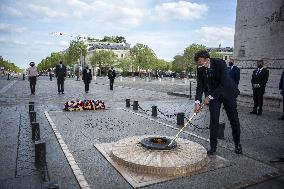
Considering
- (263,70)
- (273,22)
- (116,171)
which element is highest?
(273,22)

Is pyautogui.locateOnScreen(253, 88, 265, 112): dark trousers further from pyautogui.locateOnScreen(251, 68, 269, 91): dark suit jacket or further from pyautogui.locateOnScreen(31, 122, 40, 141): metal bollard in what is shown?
pyautogui.locateOnScreen(31, 122, 40, 141): metal bollard

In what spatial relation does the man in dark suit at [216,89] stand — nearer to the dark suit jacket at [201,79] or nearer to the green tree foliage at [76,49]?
the dark suit jacket at [201,79]

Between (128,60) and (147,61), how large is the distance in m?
10.3

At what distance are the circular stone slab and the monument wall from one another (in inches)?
310

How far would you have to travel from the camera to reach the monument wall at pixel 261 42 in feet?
38.5

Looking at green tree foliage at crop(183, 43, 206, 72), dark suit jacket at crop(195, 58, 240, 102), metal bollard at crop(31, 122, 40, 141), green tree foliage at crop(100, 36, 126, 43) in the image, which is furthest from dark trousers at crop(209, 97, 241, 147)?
green tree foliage at crop(100, 36, 126, 43)

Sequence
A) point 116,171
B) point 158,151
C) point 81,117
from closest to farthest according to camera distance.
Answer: point 116,171 → point 158,151 → point 81,117

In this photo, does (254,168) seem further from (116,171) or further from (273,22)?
(273,22)

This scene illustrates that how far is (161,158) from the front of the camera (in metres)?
5.04

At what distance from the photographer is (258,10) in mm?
12602

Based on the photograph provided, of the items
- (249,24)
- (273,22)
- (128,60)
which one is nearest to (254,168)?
(273,22)

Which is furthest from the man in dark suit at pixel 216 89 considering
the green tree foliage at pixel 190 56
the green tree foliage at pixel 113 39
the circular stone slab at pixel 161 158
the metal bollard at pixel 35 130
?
the green tree foliage at pixel 113 39

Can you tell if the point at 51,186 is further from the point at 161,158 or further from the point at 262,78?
the point at 262,78

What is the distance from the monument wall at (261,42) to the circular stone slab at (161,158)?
786 centimetres
